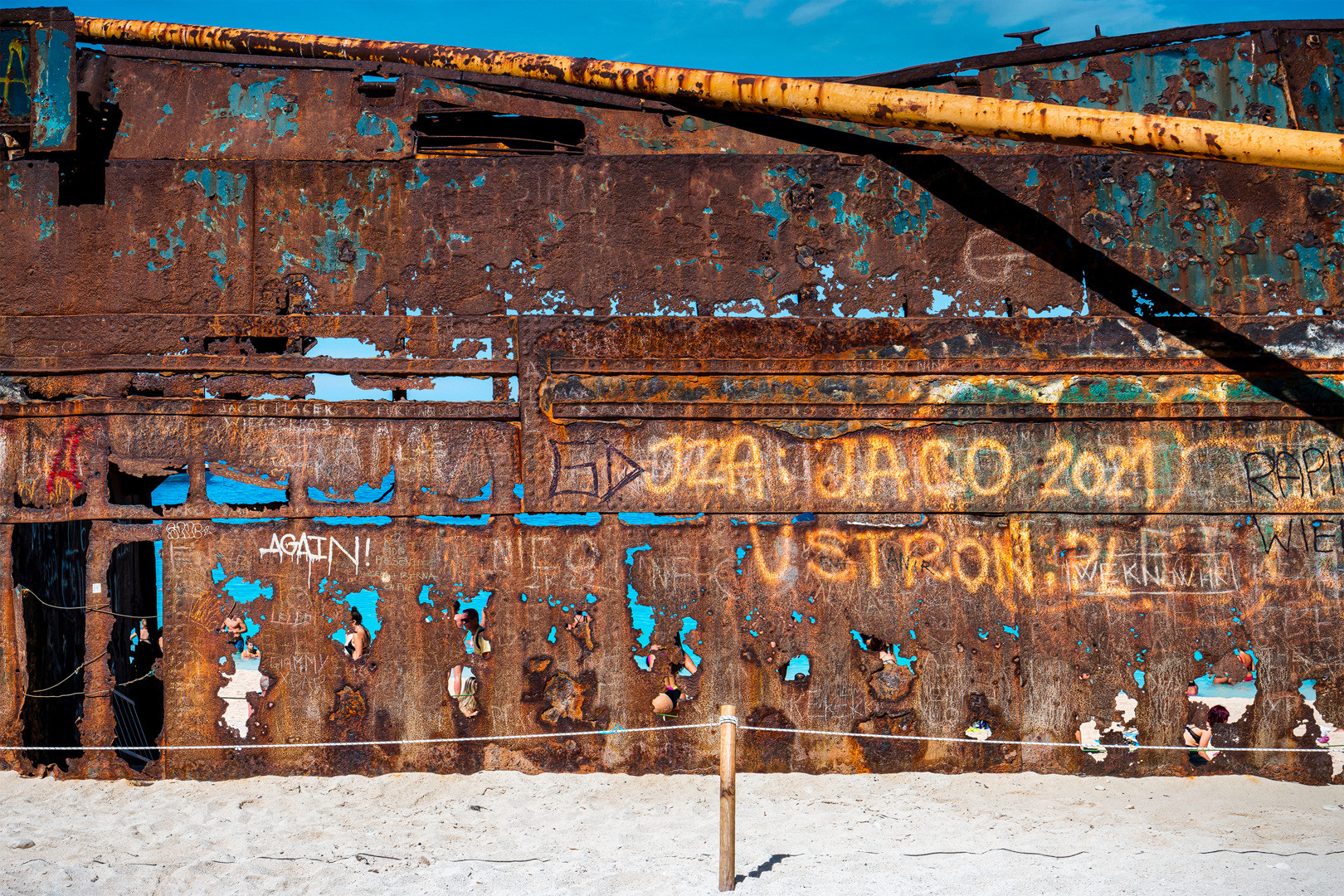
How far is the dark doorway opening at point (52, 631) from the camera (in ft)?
→ 17.0

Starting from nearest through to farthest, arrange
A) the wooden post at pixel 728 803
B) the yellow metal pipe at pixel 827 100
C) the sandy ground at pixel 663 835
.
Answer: the wooden post at pixel 728 803 < the sandy ground at pixel 663 835 < the yellow metal pipe at pixel 827 100

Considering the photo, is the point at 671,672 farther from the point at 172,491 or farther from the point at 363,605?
the point at 172,491

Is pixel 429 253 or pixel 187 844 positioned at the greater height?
pixel 429 253

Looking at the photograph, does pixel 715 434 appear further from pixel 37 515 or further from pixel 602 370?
pixel 37 515

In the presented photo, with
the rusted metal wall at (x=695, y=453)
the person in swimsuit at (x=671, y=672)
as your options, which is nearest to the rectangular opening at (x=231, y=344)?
the rusted metal wall at (x=695, y=453)

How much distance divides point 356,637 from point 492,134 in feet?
11.3

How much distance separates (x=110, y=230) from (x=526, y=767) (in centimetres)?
428

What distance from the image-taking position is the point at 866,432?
527 centimetres

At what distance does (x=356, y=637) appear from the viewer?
16.9 ft

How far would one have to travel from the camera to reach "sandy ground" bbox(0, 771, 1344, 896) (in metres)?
3.98

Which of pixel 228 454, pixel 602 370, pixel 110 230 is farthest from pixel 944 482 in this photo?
pixel 110 230

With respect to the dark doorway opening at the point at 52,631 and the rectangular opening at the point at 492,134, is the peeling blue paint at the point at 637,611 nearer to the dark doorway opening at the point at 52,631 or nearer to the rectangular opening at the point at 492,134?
the rectangular opening at the point at 492,134

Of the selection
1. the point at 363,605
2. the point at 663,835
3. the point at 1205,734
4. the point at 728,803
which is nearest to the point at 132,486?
the point at 363,605

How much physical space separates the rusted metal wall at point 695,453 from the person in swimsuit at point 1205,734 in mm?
120
